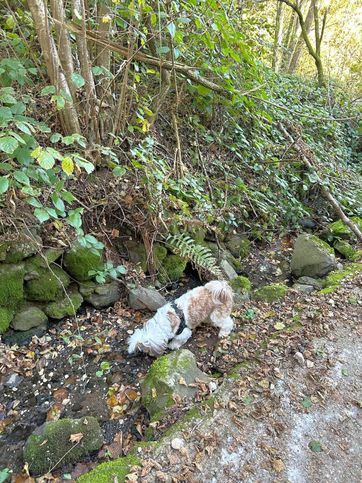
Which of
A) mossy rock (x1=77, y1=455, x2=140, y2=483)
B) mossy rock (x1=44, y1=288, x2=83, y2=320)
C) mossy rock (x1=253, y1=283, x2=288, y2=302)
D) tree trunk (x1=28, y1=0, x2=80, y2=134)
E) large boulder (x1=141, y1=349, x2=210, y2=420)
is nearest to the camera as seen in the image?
mossy rock (x1=77, y1=455, x2=140, y2=483)

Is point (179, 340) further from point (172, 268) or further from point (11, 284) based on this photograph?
point (11, 284)

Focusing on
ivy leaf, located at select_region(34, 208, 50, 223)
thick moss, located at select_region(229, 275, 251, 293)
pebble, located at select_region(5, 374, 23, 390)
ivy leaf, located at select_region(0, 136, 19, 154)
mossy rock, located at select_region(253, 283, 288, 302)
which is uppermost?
ivy leaf, located at select_region(0, 136, 19, 154)

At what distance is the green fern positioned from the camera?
159 inches

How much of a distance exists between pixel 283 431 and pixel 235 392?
0.43 metres

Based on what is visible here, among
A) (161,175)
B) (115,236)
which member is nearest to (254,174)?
(161,175)

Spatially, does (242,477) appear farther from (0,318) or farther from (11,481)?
(0,318)

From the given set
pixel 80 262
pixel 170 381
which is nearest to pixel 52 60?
pixel 80 262

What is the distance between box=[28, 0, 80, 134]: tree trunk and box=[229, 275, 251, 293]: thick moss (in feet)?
8.52

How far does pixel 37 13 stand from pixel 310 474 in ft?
13.4

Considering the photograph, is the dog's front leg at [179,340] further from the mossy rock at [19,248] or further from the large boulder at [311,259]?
the large boulder at [311,259]

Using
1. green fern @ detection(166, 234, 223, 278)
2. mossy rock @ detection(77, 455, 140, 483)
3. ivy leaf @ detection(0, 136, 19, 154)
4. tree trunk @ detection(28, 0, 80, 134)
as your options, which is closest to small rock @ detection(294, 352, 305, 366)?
green fern @ detection(166, 234, 223, 278)

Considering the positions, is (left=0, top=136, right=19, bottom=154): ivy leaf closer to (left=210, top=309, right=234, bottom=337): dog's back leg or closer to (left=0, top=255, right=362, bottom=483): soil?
(left=0, top=255, right=362, bottom=483): soil

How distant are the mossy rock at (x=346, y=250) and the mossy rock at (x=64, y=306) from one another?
4198mm

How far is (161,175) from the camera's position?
Result: 12.4 feet
